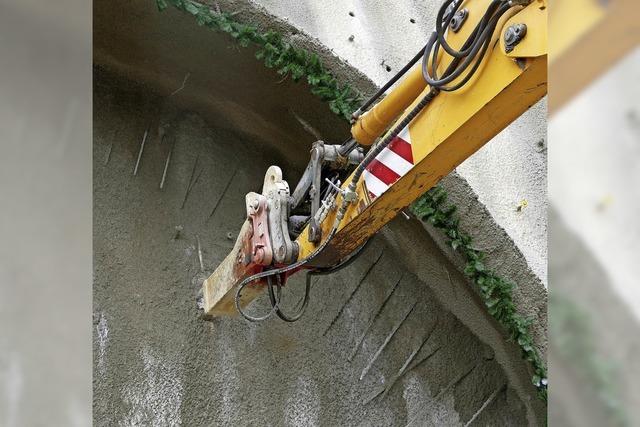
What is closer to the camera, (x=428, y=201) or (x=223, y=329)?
(x=428, y=201)

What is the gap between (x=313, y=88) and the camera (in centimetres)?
383

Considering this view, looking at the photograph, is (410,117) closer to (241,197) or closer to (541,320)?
(541,320)

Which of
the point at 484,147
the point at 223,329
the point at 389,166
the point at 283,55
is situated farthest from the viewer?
the point at 223,329

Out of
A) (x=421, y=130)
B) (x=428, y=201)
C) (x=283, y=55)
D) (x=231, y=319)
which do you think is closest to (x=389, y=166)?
(x=421, y=130)

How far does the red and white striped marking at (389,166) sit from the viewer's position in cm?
273

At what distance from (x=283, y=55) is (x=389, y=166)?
115 cm

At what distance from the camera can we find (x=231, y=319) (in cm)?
416

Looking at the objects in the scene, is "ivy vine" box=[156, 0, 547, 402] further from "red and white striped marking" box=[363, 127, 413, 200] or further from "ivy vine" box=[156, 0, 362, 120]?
"red and white striped marking" box=[363, 127, 413, 200]

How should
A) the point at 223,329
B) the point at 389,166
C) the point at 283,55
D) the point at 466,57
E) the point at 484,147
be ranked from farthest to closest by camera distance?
the point at 223,329, the point at 484,147, the point at 283,55, the point at 389,166, the point at 466,57

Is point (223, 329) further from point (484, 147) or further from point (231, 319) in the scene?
point (484, 147)

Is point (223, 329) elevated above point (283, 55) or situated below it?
below

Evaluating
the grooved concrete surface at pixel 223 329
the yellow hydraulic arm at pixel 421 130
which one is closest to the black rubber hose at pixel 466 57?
the yellow hydraulic arm at pixel 421 130

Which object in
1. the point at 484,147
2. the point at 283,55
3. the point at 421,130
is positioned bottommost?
the point at 283,55
